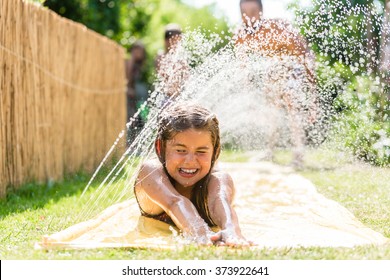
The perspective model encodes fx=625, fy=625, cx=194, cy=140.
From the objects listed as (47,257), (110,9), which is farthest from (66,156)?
(110,9)

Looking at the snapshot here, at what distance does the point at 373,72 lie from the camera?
20.6ft

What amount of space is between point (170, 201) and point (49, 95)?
265cm

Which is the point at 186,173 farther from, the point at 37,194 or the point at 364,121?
the point at 364,121

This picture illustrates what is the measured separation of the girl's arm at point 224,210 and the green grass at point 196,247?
15cm

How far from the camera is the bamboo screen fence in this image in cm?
471

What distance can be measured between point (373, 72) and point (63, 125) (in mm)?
3106

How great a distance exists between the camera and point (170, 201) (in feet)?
10.8

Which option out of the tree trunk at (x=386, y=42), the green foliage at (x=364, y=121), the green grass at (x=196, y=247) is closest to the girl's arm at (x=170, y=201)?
the green grass at (x=196, y=247)

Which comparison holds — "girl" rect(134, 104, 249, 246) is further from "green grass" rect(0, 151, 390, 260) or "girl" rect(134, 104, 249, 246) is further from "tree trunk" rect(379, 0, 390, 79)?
"tree trunk" rect(379, 0, 390, 79)

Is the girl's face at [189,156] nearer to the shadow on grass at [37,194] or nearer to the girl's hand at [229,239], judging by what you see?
the girl's hand at [229,239]

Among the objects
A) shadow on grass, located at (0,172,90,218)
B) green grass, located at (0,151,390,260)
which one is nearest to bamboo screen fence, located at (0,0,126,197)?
shadow on grass, located at (0,172,90,218)

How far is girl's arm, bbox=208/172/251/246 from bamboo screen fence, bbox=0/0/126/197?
72.8 inches

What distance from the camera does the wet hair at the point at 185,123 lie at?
11.4 ft

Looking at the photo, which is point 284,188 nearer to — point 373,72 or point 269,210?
point 269,210
